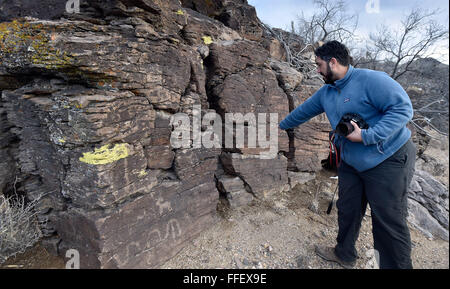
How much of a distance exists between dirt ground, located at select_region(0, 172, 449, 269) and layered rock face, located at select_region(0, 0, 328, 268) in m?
0.24

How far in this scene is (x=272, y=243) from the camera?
339 centimetres

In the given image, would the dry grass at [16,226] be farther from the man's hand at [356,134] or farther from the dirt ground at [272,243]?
the man's hand at [356,134]

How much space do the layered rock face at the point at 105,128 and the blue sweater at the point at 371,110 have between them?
213 cm

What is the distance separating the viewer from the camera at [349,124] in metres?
2.40

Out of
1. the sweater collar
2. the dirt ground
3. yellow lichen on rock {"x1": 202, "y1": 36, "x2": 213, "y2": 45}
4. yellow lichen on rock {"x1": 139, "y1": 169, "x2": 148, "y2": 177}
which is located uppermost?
yellow lichen on rock {"x1": 202, "y1": 36, "x2": 213, "y2": 45}

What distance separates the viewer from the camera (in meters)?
A: 2.40

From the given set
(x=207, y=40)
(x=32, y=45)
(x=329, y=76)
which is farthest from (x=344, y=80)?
(x=32, y=45)

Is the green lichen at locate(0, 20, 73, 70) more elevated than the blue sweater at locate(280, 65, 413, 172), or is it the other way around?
the green lichen at locate(0, 20, 73, 70)

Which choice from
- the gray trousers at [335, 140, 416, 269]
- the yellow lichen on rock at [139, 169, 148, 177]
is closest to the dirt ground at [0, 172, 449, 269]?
the gray trousers at [335, 140, 416, 269]

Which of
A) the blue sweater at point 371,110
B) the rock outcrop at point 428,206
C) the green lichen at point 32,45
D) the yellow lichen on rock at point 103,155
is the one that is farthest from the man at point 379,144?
the green lichen at point 32,45

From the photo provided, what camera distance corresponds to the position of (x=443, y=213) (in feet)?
16.1

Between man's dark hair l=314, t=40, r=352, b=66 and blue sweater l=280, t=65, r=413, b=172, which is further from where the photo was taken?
man's dark hair l=314, t=40, r=352, b=66

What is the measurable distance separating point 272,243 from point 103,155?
2.79 metres

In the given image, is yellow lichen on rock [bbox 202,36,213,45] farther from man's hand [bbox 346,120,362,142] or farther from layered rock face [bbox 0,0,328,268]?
man's hand [bbox 346,120,362,142]
